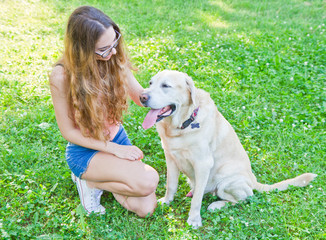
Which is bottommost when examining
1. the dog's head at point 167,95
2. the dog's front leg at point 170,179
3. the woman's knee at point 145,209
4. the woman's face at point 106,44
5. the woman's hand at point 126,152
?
the woman's knee at point 145,209

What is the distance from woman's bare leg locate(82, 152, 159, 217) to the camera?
3.09 meters

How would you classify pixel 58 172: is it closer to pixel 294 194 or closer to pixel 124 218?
pixel 124 218

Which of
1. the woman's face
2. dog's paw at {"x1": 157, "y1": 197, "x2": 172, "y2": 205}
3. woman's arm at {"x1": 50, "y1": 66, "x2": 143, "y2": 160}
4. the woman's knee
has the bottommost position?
dog's paw at {"x1": 157, "y1": 197, "x2": 172, "y2": 205}

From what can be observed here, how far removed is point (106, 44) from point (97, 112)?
0.62 metres

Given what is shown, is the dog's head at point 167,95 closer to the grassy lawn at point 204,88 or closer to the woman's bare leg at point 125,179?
the woman's bare leg at point 125,179

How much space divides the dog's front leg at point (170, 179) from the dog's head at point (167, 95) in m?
0.53

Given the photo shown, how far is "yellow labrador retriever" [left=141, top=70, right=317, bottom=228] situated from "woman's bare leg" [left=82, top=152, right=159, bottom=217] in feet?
0.97

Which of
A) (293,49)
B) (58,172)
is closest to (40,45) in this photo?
(58,172)

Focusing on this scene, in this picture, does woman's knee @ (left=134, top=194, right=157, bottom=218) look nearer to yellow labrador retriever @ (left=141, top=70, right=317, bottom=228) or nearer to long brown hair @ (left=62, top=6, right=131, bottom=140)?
yellow labrador retriever @ (left=141, top=70, right=317, bottom=228)

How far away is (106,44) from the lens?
2.78m

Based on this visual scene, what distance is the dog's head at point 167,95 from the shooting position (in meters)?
2.98

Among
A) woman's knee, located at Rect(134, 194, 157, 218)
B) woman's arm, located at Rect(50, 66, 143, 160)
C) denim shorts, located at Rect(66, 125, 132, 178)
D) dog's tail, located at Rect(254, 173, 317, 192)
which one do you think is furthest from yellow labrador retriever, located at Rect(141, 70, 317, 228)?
denim shorts, located at Rect(66, 125, 132, 178)

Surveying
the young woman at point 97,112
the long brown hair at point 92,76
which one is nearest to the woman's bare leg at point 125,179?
the young woman at point 97,112

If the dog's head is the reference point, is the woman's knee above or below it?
below
